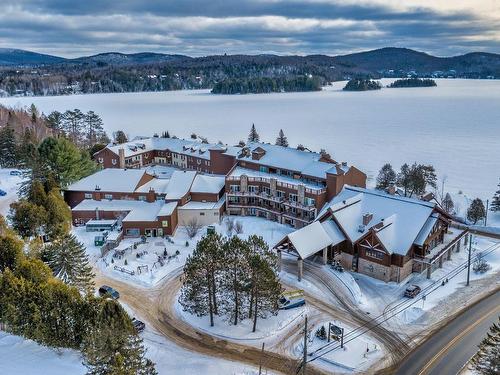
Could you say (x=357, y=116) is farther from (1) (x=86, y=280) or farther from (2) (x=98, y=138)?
(1) (x=86, y=280)

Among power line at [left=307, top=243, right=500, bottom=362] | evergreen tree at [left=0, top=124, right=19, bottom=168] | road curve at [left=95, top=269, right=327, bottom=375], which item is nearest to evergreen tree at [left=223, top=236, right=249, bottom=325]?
road curve at [left=95, top=269, right=327, bottom=375]

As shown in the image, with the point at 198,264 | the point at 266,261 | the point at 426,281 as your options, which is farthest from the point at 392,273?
the point at 198,264

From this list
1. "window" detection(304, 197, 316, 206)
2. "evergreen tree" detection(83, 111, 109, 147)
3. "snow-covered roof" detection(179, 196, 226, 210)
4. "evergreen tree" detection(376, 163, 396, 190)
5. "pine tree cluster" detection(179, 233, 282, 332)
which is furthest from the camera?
"evergreen tree" detection(83, 111, 109, 147)

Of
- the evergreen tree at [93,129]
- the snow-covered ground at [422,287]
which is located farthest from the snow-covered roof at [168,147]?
the snow-covered ground at [422,287]

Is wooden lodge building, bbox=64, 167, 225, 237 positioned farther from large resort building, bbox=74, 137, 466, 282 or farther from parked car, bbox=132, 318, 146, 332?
parked car, bbox=132, 318, 146, 332

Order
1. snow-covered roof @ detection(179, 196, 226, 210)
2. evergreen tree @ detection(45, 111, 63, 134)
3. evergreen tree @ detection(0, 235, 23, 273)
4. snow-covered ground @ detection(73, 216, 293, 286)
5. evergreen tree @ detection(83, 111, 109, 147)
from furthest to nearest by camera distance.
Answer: evergreen tree @ detection(45, 111, 63, 134), evergreen tree @ detection(83, 111, 109, 147), snow-covered roof @ detection(179, 196, 226, 210), snow-covered ground @ detection(73, 216, 293, 286), evergreen tree @ detection(0, 235, 23, 273)

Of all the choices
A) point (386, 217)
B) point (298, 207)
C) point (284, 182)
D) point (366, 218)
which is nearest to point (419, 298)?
point (386, 217)

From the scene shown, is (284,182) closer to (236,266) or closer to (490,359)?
(236,266)
